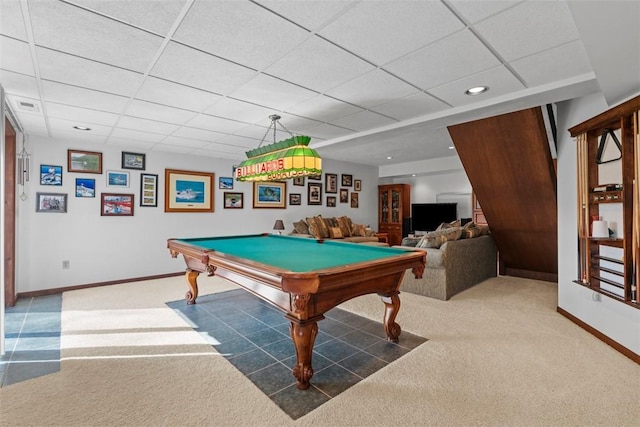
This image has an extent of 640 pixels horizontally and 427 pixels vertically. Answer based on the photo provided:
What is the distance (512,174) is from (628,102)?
1793 millimetres

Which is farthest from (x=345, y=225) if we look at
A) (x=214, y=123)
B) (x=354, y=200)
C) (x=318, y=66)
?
(x=318, y=66)

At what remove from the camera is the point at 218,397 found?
2.05 metres

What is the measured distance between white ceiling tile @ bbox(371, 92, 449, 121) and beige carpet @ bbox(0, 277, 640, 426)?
2316mm

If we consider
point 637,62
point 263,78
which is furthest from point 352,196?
point 637,62

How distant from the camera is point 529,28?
6.32ft

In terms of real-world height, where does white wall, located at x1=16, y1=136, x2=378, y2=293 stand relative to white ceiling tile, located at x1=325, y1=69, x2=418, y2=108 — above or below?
below

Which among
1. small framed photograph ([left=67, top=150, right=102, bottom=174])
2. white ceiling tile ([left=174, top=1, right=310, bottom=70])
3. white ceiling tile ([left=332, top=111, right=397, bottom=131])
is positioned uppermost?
white ceiling tile ([left=332, top=111, right=397, bottom=131])

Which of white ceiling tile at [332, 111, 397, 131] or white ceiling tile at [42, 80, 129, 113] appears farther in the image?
white ceiling tile at [332, 111, 397, 131]

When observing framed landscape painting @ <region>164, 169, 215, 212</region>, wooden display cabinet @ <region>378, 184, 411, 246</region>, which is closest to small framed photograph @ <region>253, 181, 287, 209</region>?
framed landscape painting @ <region>164, 169, 215, 212</region>

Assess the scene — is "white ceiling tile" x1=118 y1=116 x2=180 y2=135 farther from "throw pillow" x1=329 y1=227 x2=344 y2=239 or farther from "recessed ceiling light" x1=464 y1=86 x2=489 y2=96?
"throw pillow" x1=329 y1=227 x2=344 y2=239

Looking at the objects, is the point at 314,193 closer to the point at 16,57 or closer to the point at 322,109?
the point at 322,109

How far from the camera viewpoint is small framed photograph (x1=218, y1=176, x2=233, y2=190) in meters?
6.29

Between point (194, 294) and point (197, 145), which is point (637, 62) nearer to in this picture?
point (194, 294)

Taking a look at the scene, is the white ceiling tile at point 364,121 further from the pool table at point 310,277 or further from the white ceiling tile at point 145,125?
the white ceiling tile at point 145,125
